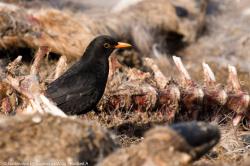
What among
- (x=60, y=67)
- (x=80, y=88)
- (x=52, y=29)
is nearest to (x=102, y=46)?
(x=60, y=67)

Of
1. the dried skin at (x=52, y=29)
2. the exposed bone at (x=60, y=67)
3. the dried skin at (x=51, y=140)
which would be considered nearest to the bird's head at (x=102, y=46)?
the exposed bone at (x=60, y=67)

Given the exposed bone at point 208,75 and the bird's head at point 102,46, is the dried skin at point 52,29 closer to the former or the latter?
the bird's head at point 102,46

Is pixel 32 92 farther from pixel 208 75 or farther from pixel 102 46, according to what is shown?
pixel 208 75

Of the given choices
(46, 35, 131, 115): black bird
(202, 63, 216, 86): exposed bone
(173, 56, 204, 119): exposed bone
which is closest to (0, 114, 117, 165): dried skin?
(46, 35, 131, 115): black bird

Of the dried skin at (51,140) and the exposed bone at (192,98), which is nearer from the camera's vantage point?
the dried skin at (51,140)

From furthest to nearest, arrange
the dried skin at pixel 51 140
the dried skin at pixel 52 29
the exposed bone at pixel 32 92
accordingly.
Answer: the dried skin at pixel 52 29
the exposed bone at pixel 32 92
the dried skin at pixel 51 140

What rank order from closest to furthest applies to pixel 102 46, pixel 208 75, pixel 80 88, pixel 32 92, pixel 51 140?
1. pixel 51 140
2. pixel 32 92
3. pixel 80 88
4. pixel 102 46
5. pixel 208 75

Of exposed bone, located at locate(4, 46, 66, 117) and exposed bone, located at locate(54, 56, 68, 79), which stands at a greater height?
exposed bone, located at locate(4, 46, 66, 117)

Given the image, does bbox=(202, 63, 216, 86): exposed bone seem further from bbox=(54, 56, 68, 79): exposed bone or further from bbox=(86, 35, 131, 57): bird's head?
bbox=(54, 56, 68, 79): exposed bone

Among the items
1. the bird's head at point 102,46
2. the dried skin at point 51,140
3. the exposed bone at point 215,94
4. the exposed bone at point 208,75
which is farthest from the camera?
the exposed bone at point 208,75

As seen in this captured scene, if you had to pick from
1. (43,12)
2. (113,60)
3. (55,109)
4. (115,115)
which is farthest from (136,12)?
(55,109)

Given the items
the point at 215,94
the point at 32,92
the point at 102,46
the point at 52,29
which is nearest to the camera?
the point at 32,92

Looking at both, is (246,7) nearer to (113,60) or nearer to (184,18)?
(184,18)
